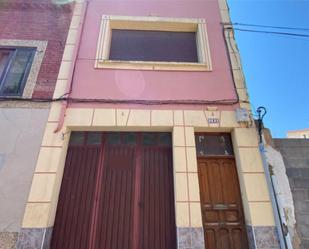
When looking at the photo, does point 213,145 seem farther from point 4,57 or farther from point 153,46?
point 4,57

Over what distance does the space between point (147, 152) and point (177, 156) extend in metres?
0.65

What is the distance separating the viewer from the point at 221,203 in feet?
11.9

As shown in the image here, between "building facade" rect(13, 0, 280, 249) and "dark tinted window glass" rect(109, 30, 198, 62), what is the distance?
4cm

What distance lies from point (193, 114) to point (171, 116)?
0.46 m

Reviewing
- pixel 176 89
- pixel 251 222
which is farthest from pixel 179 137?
pixel 251 222

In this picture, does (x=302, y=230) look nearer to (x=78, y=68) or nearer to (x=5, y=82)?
(x=78, y=68)

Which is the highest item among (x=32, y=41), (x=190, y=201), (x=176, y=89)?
(x=32, y=41)

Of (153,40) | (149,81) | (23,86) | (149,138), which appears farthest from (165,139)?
(23,86)

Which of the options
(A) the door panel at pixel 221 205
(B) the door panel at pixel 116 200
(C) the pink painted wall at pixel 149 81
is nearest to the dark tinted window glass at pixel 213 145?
(A) the door panel at pixel 221 205

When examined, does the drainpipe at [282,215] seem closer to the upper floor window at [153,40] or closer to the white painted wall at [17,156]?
the upper floor window at [153,40]

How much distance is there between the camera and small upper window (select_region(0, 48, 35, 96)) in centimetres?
429

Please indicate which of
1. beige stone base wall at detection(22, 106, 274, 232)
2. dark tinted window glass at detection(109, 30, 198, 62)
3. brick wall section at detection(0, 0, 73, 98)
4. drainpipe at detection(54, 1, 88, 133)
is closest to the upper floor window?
dark tinted window glass at detection(109, 30, 198, 62)

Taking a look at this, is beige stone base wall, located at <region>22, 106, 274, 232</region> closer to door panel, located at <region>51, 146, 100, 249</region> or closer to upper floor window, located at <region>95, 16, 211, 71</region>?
door panel, located at <region>51, 146, 100, 249</region>

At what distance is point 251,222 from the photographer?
129 inches
